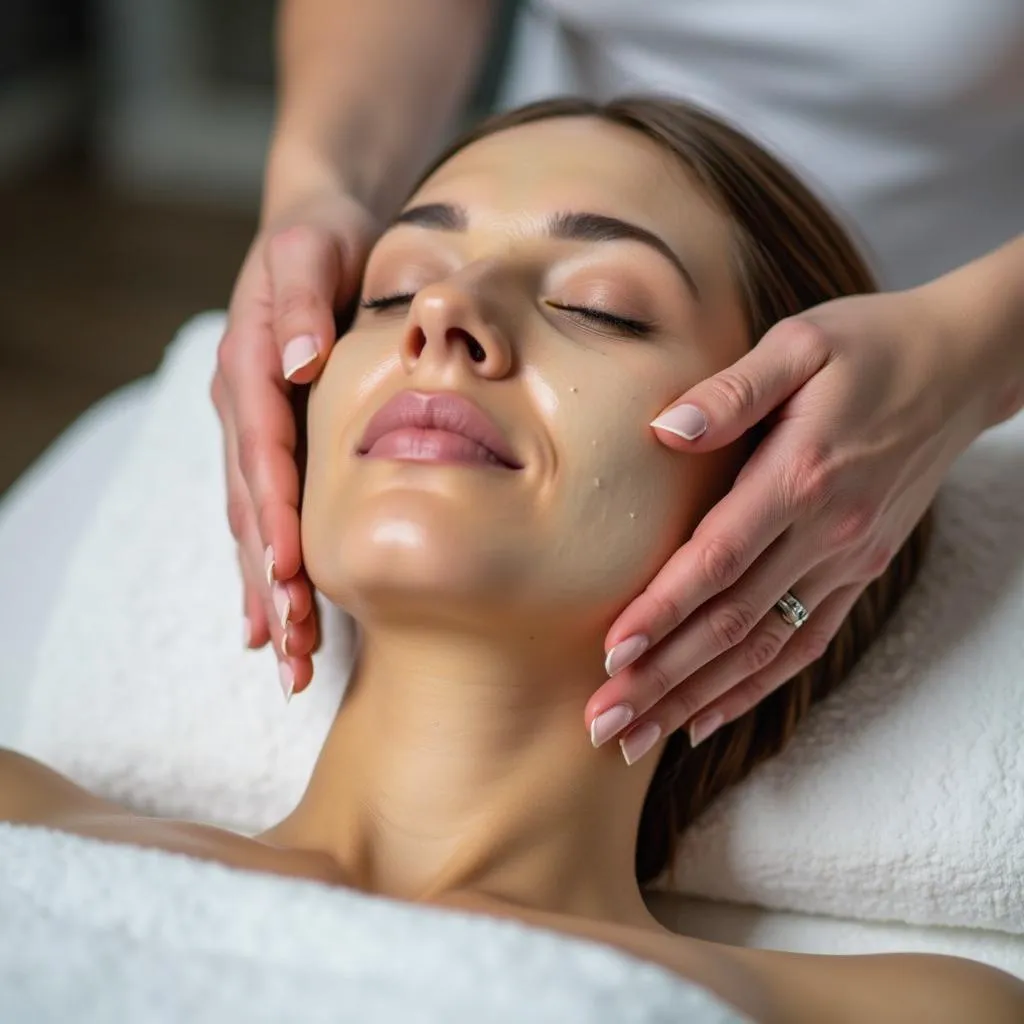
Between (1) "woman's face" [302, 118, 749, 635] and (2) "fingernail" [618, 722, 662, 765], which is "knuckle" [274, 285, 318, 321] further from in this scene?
(2) "fingernail" [618, 722, 662, 765]

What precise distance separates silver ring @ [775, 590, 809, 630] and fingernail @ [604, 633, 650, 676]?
0.44 feet

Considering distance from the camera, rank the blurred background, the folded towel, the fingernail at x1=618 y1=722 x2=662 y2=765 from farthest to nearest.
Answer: the blurred background < the fingernail at x1=618 y1=722 x2=662 y2=765 < the folded towel

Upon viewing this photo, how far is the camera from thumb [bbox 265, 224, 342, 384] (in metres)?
1.09

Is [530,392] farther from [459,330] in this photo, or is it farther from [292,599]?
[292,599]

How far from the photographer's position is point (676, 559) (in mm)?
927

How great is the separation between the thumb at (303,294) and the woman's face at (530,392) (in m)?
0.03

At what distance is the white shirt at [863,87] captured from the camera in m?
1.32

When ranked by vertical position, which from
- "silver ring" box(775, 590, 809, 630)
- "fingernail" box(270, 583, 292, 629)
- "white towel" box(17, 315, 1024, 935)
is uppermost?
"silver ring" box(775, 590, 809, 630)

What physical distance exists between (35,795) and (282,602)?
23cm

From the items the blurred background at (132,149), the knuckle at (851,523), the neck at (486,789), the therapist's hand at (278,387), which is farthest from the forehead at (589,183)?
the blurred background at (132,149)

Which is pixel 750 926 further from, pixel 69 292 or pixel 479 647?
pixel 69 292

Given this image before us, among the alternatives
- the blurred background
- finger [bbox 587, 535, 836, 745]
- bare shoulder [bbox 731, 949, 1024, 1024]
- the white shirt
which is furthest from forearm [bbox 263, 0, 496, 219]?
the blurred background

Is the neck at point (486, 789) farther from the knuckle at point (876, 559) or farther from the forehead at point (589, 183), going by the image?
the forehead at point (589, 183)

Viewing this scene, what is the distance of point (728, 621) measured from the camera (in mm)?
964
